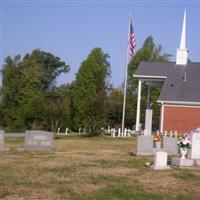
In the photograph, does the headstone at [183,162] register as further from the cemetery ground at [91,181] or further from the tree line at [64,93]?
the tree line at [64,93]


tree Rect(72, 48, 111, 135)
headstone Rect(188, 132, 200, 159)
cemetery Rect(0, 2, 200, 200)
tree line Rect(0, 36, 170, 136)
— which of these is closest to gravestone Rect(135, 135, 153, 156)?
cemetery Rect(0, 2, 200, 200)

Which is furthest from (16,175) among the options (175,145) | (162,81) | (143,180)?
(162,81)

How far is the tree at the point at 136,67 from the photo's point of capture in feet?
212

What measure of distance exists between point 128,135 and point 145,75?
27.4ft

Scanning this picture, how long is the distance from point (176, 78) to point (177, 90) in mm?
2301

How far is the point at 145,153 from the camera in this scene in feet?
76.5

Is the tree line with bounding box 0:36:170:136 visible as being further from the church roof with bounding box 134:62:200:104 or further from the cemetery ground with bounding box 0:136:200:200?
the cemetery ground with bounding box 0:136:200:200

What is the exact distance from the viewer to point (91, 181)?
537 inches

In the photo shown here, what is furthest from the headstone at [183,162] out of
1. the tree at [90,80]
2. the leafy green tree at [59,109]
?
the tree at [90,80]

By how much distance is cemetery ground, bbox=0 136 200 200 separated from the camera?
11.7m

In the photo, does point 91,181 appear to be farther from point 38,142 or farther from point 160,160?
point 38,142

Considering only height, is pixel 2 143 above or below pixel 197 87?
below

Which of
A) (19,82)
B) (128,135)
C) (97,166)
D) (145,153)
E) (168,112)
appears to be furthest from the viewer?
(19,82)

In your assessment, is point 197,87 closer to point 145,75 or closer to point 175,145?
point 145,75
